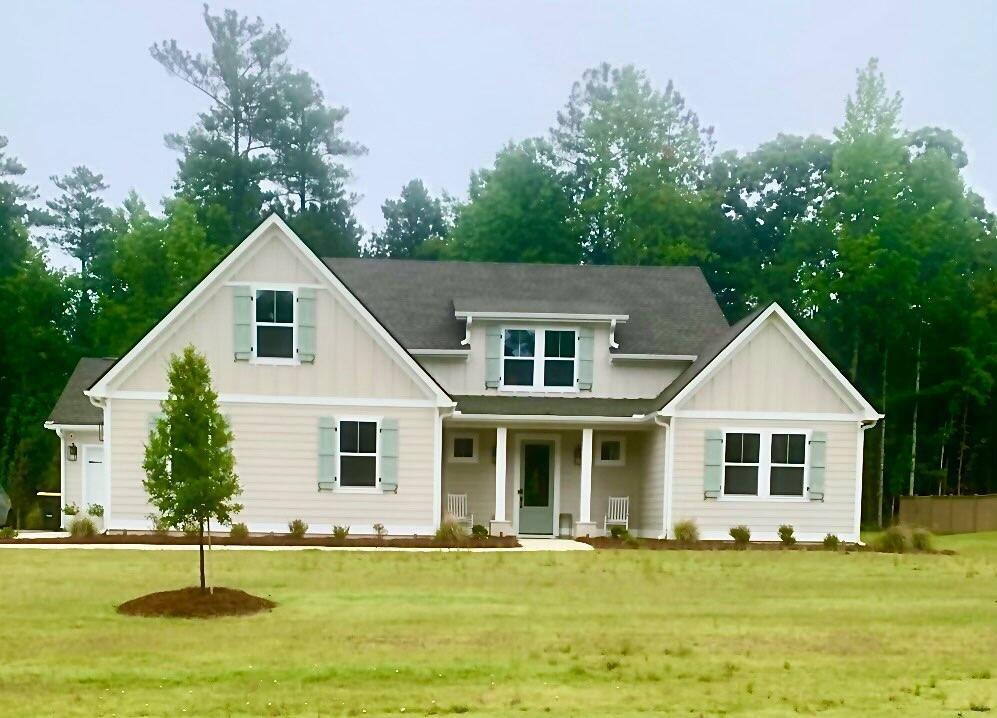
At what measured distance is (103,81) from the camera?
62000 millimetres

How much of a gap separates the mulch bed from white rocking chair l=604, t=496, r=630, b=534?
4402 millimetres

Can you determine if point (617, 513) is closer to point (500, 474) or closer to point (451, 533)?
point (500, 474)

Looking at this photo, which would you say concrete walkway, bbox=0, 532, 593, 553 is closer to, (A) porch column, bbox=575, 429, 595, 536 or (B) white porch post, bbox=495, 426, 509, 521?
(B) white porch post, bbox=495, 426, 509, 521

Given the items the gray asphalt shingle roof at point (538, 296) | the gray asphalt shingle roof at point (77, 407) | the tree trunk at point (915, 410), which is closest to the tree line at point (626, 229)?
the tree trunk at point (915, 410)

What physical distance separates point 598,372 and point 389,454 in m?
5.74

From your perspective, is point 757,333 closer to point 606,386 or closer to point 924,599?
point 606,386

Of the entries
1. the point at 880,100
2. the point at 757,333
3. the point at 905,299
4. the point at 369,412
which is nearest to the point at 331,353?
the point at 369,412

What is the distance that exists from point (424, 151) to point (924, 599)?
63.9 meters

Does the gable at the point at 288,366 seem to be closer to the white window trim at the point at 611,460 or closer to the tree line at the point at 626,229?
the white window trim at the point at 611,460

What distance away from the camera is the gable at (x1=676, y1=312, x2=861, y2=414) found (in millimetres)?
24422

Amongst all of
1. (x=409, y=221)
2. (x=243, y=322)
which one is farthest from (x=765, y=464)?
(x=409, y=221)

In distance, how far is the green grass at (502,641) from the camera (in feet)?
30.2

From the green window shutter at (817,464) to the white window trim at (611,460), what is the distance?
15.3ft

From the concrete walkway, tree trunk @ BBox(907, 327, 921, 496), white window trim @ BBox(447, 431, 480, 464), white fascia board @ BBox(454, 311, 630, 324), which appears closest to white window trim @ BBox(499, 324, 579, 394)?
white fascia board @ BBox(454, 311, 630, 324)
